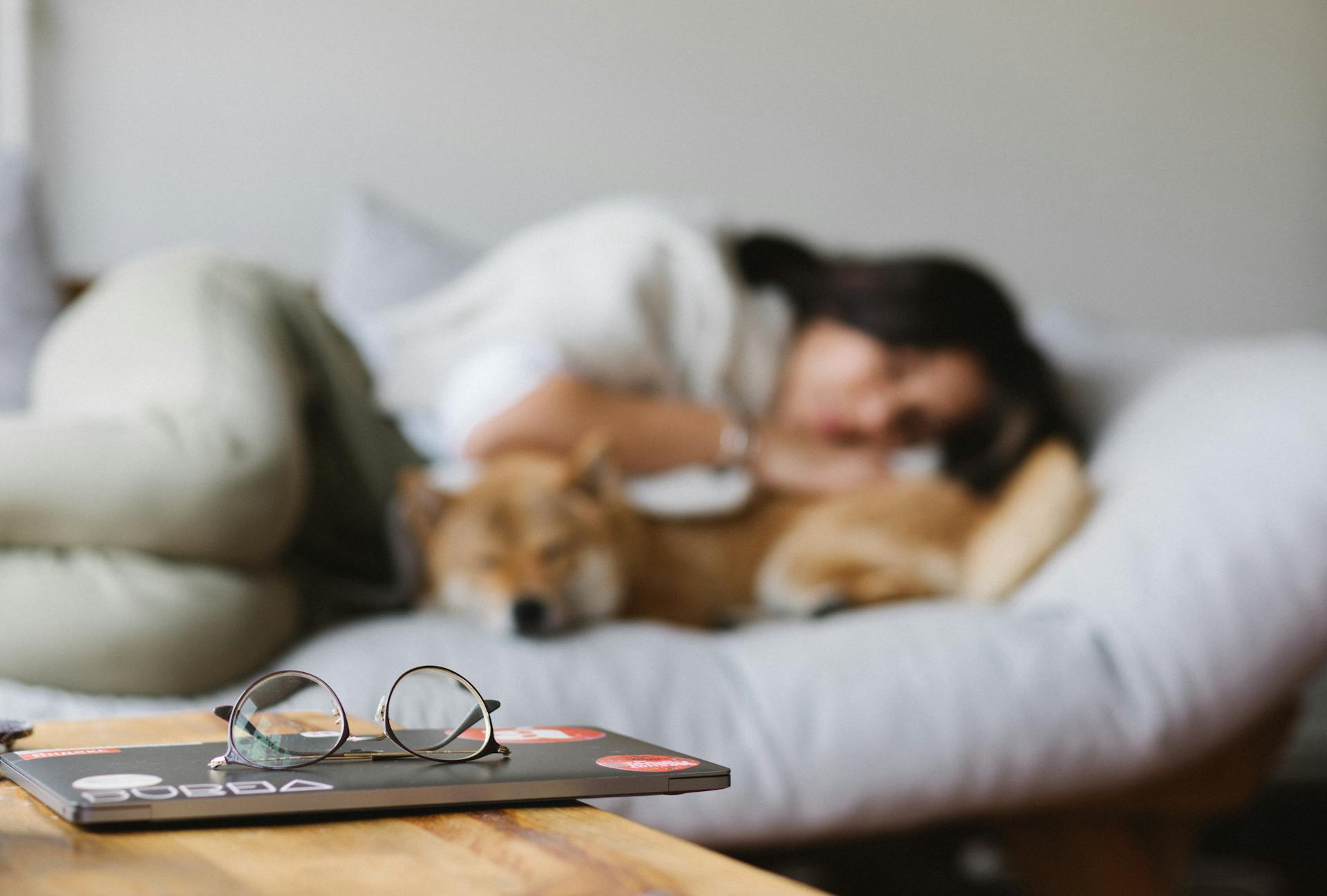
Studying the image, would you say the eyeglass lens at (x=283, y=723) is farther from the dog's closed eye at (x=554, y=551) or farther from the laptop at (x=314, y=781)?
the dog's closed eye at (x=554, y=551)

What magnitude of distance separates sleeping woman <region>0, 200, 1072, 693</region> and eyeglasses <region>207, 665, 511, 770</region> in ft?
1.77

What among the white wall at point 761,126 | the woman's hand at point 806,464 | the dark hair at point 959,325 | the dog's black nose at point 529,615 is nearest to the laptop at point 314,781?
the dog's black nose at point 529,615

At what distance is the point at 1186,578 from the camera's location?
1232 millimetres

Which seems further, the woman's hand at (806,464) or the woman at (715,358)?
the woman's hand at (806,464)

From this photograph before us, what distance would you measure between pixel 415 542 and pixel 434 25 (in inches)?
42.6

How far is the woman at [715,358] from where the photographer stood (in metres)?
1.46

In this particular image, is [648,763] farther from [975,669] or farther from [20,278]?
[20,278]

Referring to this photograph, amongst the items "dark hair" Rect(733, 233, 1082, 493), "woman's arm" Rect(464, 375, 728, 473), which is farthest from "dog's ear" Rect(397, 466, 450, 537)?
"dark hair" Rect(733, 233, 1082, 493)

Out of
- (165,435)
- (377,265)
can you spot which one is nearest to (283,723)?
(165,435)

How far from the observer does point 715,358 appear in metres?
1.58

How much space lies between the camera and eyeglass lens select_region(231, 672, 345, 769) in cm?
45

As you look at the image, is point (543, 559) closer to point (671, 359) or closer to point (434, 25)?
point (671, 359)

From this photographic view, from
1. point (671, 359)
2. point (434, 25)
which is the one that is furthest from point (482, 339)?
point (434, 25)

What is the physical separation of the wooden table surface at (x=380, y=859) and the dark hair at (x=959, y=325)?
127 centimetres
